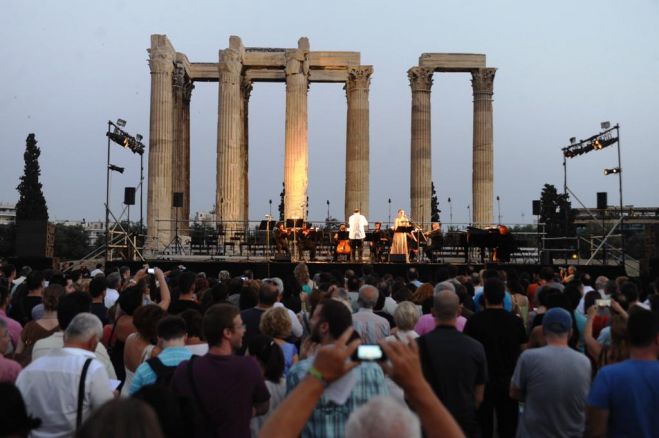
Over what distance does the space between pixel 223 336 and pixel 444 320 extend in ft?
6.04

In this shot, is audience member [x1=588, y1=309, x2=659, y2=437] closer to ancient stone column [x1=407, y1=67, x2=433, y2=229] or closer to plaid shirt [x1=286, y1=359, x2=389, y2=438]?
plaid shirt [x1=286, y1=359, x2=389, y2=438]

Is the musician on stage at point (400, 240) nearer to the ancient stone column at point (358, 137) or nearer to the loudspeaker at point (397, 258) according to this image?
the loudspeaker at point (397, 258)

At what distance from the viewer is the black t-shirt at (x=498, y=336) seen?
726 centimetres

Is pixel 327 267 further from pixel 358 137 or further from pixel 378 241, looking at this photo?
pixel 358 137

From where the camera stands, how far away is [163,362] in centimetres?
542

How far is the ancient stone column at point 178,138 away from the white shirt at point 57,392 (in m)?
32.5

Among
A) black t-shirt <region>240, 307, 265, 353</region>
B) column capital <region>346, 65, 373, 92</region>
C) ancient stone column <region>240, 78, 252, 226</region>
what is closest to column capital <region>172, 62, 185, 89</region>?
ancient stone column <region>240, 78, 252, 226</region>

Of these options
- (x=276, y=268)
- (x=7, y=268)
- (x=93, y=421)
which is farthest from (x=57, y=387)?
(x=276, y=268)

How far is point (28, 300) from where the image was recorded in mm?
9695

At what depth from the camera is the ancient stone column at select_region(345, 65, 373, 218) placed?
37.2 metres

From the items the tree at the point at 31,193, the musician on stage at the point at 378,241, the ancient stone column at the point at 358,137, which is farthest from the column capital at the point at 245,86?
the tree at the point at 31,193

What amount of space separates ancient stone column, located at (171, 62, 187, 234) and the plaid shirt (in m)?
33.5

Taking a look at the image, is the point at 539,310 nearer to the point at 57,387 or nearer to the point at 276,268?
the point at 57,387

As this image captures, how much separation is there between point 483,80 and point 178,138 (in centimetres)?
1714
